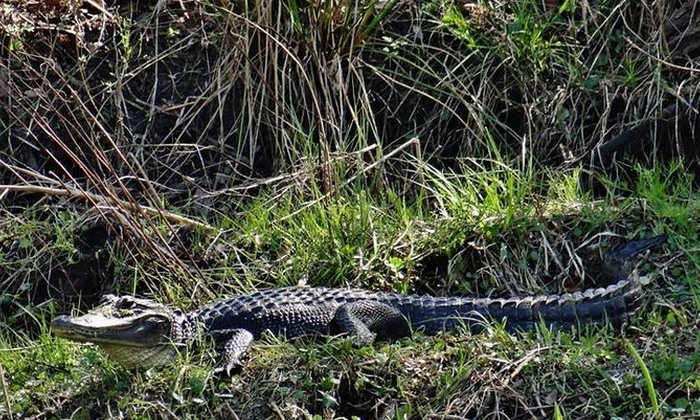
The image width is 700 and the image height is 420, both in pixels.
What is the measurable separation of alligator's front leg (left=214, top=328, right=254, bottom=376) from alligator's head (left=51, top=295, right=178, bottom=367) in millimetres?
236

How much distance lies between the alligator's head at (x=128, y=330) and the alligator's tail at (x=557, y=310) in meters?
1.20

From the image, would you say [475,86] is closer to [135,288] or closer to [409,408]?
[135,288]

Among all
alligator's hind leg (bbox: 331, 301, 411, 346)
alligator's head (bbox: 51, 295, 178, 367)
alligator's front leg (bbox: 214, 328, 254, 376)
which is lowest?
alligator's hind leg (bbox: 331, 301, 411, 346)

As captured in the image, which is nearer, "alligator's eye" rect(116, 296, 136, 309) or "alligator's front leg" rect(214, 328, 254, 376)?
"alligator's front leg" rect(214, 328, 254, 376)

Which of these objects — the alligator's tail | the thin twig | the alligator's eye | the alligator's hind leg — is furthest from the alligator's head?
the alligator's tail

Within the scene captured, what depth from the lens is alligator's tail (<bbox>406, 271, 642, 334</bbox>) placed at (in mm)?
5391

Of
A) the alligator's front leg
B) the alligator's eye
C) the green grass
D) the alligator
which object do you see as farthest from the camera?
the alligator's eye

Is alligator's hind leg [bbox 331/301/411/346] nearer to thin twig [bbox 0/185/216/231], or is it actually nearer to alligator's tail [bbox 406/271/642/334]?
alligator's tail [bbox 406/271/642/334]

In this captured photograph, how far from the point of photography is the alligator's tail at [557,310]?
5.39m

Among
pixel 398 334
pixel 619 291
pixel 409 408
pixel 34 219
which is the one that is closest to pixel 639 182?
pixel 619 291

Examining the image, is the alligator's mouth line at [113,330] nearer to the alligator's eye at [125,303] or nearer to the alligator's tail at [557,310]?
the alligator's eye at [125,303]

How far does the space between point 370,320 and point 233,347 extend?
632 millimetres

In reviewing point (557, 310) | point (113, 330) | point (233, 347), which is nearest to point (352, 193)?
point (233, 347)

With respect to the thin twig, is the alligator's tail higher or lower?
lower
